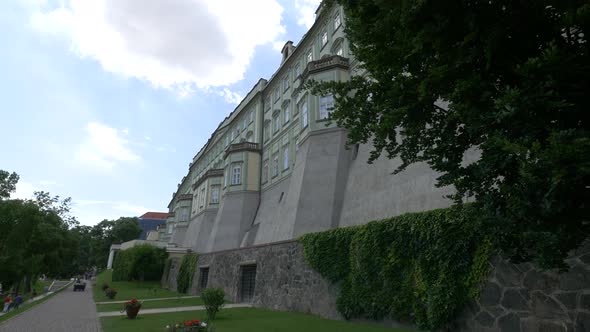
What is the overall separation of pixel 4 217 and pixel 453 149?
35.7 meters

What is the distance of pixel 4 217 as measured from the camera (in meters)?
30.2

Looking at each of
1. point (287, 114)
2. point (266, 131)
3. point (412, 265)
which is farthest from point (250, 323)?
point (266, 131)

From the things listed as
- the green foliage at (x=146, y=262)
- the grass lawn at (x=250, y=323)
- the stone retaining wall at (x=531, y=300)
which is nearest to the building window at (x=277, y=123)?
the green foliage at (x=146, y=262)

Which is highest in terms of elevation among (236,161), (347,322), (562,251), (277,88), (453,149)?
(277,88)

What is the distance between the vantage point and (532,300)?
7.63 metres

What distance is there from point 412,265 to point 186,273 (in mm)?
24240

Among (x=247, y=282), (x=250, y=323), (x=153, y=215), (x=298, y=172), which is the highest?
(x=153, y=215)

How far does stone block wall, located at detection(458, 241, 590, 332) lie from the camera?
22.8 ft

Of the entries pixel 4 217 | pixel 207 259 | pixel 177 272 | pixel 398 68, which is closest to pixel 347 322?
pixel 398 68

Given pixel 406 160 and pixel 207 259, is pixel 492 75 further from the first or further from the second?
pixel 207 259

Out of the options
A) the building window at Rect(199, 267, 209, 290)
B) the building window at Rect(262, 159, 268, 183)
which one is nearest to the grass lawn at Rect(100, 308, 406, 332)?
the building window at Rect(199, 267, 209, 290)

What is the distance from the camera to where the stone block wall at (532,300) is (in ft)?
22.8

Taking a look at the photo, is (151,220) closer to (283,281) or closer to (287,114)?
(287,114)

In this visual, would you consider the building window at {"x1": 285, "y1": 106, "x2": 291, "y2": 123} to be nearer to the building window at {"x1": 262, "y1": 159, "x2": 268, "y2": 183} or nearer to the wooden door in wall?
the building window at {"x1": 262, "y1": 159, "x2": 268, "y2": 183}
